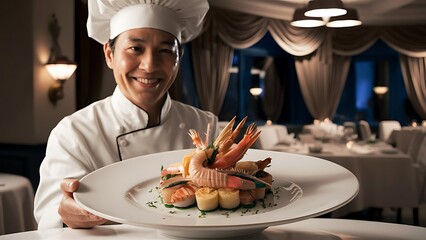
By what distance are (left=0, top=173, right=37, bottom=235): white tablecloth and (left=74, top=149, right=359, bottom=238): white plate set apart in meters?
1.97

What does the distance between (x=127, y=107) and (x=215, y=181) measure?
53 centimetres

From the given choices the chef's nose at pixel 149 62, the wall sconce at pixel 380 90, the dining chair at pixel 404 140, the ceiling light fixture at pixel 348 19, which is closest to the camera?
the chef's nose at pixel 149 62

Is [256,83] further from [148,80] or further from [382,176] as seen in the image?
[148,80]

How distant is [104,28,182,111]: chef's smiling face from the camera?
3.55 ft

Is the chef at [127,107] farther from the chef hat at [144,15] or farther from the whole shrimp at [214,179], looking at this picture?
the whole shrimp at [214,179]

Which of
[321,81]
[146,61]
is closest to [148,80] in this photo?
[146,61]

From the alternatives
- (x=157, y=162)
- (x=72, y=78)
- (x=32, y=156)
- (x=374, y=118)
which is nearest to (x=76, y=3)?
(x=72, y=78)

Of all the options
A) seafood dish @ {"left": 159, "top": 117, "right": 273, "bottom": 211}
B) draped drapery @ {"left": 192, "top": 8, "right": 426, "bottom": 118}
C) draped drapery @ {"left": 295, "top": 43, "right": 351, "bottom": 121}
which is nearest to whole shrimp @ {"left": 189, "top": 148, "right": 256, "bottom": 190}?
seafood dish @ {"left": 159, "top": 117, "right": 273, "bottom": 211}

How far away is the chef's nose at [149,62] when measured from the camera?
3.52 ft

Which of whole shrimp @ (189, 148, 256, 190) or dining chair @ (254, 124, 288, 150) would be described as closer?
whole shrimp @ (189, 148, 256, 190)

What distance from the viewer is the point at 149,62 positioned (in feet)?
3.51

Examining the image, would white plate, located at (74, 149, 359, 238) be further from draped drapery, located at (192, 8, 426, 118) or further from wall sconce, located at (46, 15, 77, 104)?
draped drapery, located at (192, 8, 426, 118)

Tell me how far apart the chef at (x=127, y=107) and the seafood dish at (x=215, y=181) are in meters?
0.34

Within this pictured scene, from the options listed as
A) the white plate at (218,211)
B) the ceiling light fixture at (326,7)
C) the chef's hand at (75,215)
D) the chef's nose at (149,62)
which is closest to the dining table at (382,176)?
the ceiling light fixture at (326,7)
